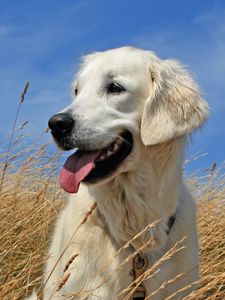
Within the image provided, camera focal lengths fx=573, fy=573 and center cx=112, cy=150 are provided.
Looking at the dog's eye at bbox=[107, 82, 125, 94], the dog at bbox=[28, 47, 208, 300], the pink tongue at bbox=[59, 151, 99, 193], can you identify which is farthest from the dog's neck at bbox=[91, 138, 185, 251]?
the dog's eye at bbox=[107, 82, 125, 94]

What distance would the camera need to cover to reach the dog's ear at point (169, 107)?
346 centimetres

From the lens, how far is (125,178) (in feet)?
11.5

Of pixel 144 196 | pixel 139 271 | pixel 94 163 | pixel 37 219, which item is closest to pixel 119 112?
pixel 94 163

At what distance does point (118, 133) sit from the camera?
3.39 meters

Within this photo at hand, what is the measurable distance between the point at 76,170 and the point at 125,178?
0.36m

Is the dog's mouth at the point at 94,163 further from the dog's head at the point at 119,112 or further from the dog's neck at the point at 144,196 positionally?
the dog's neck at the point at 144,196

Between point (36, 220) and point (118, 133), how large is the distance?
2.42 metres

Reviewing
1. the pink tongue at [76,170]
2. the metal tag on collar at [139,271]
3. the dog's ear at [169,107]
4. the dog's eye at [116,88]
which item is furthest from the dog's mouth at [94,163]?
the metal tag on collar at [139,271]

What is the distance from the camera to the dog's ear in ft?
11.3

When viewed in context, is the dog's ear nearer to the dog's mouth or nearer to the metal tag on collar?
the dog's mouth

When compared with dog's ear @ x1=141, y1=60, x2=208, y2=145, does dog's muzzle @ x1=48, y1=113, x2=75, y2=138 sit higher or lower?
higher

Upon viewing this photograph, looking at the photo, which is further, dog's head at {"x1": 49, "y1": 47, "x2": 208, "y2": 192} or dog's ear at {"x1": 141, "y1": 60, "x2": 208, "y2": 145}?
dog's ear at {"x1": 141, "y1": 60, "x2": 208, "y2": 145}

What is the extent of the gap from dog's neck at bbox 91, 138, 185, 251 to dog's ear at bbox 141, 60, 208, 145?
98 mm

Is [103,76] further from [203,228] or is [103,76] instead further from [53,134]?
[203,228]
